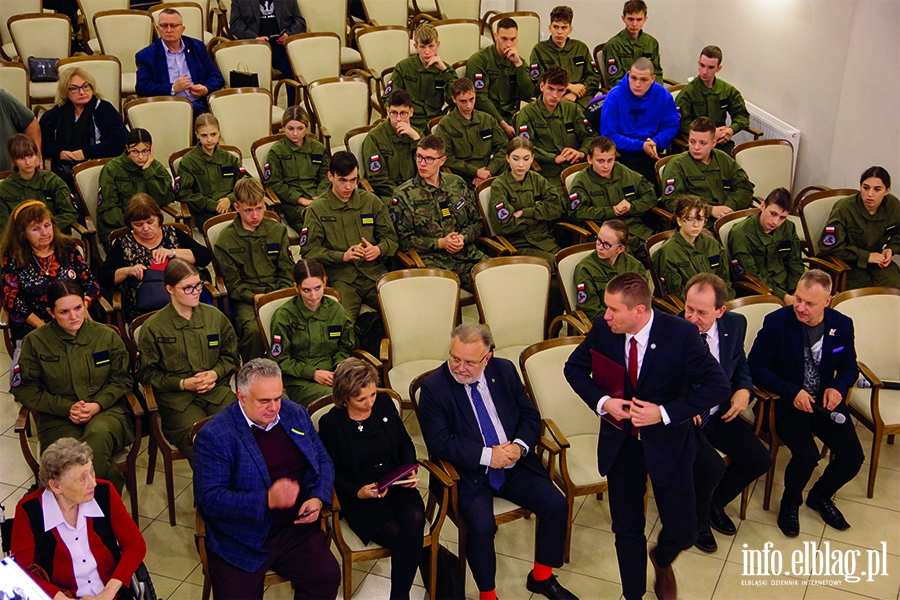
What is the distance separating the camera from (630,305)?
3.58m

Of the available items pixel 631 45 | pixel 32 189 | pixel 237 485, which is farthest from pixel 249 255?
pixel 631 45

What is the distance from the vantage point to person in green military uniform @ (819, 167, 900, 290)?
566 centimetres

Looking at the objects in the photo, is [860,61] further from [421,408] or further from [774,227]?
[421,408]

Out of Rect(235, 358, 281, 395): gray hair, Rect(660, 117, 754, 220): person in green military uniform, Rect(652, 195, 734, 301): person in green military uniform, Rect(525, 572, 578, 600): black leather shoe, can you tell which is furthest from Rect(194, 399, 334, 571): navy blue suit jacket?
Rect(660, 117, 754, 220): person in green military uniform

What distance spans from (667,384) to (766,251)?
226cm

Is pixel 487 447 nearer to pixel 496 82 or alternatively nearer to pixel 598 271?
pixel 598 271

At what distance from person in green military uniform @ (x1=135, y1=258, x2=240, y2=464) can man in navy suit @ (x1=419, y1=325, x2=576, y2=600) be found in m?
1.15

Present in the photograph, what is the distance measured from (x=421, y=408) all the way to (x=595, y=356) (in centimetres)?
82

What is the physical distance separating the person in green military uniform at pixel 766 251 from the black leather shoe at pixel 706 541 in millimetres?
1805

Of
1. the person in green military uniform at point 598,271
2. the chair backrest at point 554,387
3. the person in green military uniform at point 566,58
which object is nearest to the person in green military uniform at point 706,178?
the person in green military uniform at point 598,271

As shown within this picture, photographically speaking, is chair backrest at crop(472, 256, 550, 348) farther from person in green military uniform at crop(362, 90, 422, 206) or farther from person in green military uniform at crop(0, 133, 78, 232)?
person in green military uniform at crop(0, 133, 78, 232)

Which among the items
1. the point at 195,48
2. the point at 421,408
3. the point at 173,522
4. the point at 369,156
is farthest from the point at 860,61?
the point at 173,522

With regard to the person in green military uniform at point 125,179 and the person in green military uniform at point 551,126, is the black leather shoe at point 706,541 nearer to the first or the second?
the person in green military uniform at point 551,126

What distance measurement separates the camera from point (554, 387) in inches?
173
